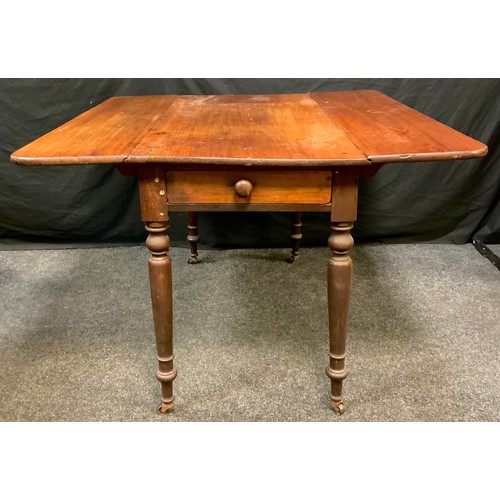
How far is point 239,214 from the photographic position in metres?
2.41

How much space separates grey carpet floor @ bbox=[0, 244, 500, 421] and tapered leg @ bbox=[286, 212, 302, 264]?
3cm

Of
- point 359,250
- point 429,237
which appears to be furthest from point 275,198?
point 429,237

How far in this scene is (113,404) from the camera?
4.99ft

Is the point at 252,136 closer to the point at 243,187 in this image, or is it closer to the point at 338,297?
the point at 243,187

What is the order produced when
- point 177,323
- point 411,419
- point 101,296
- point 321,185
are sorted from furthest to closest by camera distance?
point 101,296 < point 177,323 < point 411,419 < point 321,185

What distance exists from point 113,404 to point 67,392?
152mm

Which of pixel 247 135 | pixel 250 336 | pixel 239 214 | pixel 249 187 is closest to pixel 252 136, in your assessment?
pixel 247 135

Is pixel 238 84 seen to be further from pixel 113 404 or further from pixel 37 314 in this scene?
pixel 113 404

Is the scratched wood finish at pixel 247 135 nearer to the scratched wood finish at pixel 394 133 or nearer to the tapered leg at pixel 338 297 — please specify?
the scratched wood finish at pixel 394 133

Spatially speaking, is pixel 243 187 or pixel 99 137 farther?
pixel 99 137

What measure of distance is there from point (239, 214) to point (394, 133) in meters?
1.12

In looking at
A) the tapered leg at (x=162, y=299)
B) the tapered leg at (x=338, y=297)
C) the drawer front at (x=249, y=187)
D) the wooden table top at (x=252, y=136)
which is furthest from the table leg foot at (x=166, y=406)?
the wooden table top at (x=252, y=136)

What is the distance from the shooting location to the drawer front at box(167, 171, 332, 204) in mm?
1267

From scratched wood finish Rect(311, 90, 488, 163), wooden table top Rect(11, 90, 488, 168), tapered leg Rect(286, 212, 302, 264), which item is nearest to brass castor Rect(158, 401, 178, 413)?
wooden table top Rect(11, 90, 488, 168)
